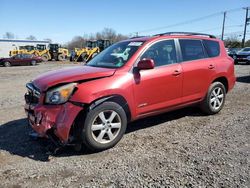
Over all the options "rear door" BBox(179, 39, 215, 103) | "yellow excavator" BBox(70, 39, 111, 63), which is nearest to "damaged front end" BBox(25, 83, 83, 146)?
"rear door" BBox(179, 39, 215, 103)

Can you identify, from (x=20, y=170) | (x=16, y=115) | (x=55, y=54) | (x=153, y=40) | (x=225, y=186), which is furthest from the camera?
(x=55, y=54)

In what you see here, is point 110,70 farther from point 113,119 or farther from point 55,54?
point 55,54

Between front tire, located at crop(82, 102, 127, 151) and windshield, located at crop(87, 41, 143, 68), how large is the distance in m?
0.85

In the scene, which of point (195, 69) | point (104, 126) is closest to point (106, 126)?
point (104, 126)

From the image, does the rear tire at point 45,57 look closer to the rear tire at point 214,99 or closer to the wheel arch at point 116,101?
the rear tire at point 214,99

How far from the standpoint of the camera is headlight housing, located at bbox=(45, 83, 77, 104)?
4.24 m

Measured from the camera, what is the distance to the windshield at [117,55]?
506 centimetres

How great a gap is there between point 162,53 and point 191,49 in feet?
2.93

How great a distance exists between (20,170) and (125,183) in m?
1.50

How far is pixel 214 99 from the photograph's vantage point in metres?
6.45

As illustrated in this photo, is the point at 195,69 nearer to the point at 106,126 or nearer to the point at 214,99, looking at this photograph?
the point at 214,99

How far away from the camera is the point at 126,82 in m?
4.73

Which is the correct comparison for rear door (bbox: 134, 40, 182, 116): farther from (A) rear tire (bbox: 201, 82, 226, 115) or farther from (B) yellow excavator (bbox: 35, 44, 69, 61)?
(B) yellow excavator (bbox: 35, 44, 69, 61)

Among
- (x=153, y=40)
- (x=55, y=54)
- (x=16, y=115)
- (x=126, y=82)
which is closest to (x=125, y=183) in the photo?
(x=126, y=82)
